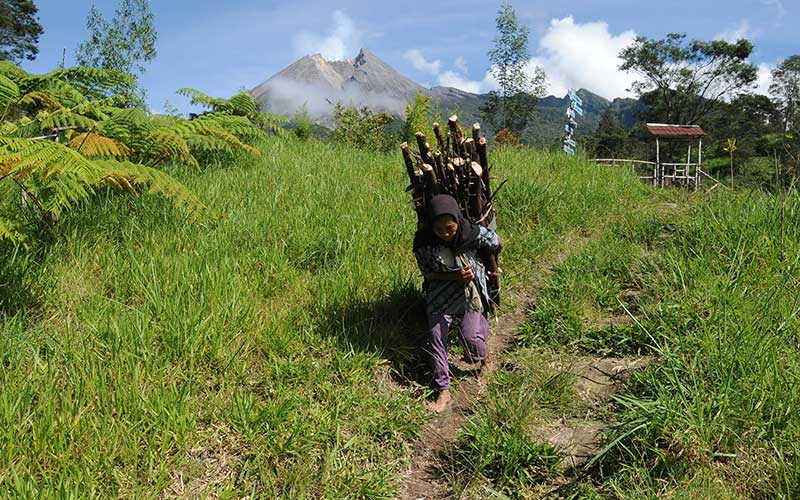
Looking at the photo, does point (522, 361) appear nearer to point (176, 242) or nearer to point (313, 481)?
point (313, 481)

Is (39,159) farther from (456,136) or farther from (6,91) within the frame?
(456,136)

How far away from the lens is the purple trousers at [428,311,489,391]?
3.13 metres

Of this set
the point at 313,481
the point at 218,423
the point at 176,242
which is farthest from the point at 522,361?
the point at 176,242

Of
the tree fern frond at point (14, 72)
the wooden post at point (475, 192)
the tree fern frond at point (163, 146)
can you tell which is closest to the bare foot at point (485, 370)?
the wooden post at point (475, 192)

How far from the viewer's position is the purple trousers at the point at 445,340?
3.13 m

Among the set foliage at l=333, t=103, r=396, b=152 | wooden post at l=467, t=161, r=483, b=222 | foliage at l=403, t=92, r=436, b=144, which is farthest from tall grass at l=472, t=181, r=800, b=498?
foliage at l=333, t=103, r=396, b=152

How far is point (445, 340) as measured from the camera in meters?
3.17

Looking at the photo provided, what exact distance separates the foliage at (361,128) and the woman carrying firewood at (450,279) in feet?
23.6

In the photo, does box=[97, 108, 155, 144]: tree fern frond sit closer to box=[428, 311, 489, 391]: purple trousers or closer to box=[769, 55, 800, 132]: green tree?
box=[428, 311, 489, 391]: purple trousers

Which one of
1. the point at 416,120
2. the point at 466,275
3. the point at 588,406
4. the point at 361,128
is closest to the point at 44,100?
the point at 466,275

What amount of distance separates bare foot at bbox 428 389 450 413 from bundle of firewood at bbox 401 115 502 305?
3.12 ft

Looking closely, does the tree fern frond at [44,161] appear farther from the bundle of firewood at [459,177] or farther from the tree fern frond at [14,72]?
the bundle of firewood at [459,177]

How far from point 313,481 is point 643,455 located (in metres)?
1.49

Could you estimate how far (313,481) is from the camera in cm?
233
